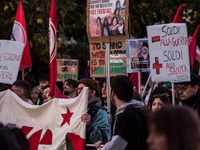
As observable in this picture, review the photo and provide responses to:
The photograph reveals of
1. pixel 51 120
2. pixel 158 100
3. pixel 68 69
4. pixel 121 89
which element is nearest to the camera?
pixel 121 89

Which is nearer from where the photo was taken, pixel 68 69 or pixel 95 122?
pixel 95 122

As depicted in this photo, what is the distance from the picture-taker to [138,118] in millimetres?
2732

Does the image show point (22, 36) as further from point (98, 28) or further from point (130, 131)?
point (130, 131)

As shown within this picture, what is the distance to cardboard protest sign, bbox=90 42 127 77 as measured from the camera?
25.0 ft

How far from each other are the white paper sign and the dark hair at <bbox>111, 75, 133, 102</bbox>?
115 inches

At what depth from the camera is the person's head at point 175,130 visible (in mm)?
1316

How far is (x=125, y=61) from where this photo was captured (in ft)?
25.2

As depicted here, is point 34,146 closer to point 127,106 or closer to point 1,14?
point 127,106

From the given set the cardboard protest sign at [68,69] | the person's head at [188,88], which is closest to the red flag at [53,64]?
the person's head at [188,88]

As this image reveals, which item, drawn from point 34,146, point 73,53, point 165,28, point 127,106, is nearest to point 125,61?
point 165,28

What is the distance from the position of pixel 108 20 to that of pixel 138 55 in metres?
2.06

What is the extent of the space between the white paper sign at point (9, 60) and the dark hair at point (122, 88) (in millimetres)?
2930

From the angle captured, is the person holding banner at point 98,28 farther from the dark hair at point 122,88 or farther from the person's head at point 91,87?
the dark hair at point 122,88

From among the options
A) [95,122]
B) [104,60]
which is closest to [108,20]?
[95,122]
